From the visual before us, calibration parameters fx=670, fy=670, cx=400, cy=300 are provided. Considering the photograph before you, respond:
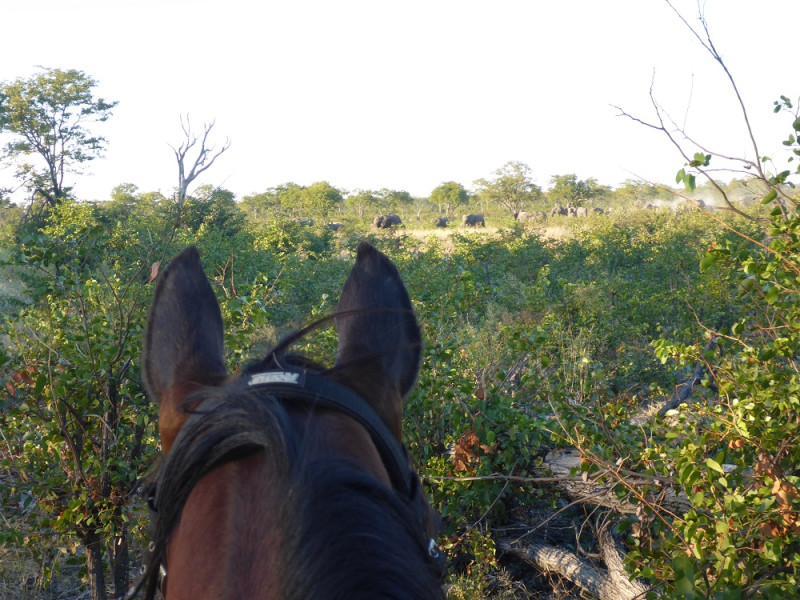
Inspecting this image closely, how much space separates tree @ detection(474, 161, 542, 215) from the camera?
50.2m

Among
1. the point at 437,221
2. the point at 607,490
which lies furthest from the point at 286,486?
the point at 437,221

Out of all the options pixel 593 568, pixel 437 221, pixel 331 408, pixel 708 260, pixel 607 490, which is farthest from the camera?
pixel 437 221


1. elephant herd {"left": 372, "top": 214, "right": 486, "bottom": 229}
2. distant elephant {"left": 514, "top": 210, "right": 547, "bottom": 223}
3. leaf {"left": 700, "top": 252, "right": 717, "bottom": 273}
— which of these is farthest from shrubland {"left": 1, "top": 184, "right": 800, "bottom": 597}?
distant elephant {"left": 514, "top": 210, "right": 547, "bottom": 223}

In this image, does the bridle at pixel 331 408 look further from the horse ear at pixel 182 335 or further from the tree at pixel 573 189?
the tree at pixel 573 189

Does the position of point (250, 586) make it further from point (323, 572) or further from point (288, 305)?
point (288, 305)

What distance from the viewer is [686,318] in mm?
8820

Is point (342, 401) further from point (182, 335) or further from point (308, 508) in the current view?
point (182, 335)

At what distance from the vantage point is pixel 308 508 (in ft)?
2.60

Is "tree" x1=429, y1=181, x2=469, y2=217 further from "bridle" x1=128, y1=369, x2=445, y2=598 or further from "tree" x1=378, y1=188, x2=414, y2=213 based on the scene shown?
"bridle" x1=128, y1=369, x2=445, y2=598

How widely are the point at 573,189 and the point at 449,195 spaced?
12077 mm

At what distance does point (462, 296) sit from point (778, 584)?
343cm

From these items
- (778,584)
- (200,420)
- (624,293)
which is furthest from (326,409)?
(624,293)

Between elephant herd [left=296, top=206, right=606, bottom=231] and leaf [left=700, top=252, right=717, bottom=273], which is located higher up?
elephant herd [left=296, top=206, right=606, bottom=231]

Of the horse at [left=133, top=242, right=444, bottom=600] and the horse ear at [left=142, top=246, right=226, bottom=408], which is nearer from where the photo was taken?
the horse at [left=133, top=242, right=444, bottom=600]
